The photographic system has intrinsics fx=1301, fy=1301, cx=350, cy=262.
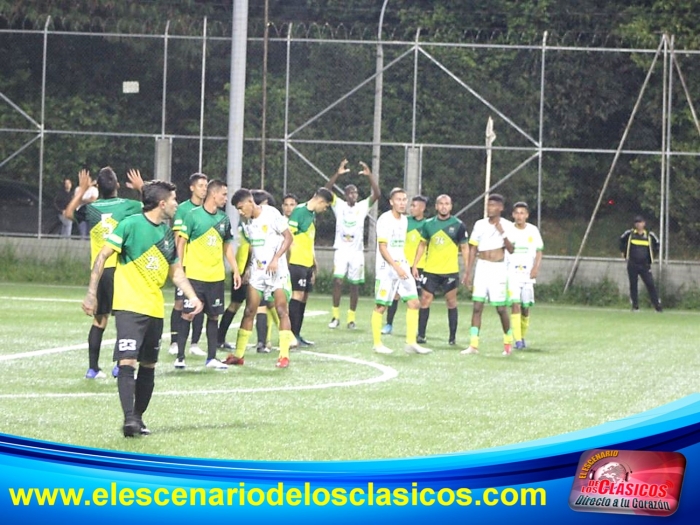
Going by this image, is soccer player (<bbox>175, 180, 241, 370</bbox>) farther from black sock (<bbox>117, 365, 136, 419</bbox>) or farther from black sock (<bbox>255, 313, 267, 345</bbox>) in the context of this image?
black sock (<bbox>117, 365, 136, 419</bbox>)

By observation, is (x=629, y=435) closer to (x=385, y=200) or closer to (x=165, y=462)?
(x=165, y=462)

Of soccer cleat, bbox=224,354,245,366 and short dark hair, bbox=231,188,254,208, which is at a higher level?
short dark hair, bbox=231,188,254,208

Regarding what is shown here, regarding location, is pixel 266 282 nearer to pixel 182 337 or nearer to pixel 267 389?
pixel 182 337

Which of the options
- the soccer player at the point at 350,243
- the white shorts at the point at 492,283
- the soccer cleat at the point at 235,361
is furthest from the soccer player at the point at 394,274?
the soccer player at the point at 350,243

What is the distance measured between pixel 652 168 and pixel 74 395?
20611 mm

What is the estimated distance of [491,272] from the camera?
48.8 ft

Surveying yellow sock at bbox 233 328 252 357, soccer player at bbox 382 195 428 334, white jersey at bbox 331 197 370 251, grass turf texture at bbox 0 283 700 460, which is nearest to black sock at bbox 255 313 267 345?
grass turf texture at bbox 0 283 700 460

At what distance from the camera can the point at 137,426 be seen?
8.09m

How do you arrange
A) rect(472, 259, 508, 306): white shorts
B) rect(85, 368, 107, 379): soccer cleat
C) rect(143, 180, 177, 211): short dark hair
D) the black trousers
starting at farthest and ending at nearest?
the black trousers, rect(472, 259, 508, 306): white shorts, rect(85, 368, 107, 379): soccer cleat, rect(143, 180, 177, 211): short dark hair

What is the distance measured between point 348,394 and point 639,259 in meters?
13.6

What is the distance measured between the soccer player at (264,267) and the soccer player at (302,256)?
143 centimetres

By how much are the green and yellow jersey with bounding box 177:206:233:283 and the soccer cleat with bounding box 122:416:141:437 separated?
14.4ft

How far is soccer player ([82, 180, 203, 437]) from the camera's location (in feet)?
26.7

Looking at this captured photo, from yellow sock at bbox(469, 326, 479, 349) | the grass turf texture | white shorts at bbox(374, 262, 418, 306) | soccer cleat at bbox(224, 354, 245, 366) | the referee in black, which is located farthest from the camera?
the referee in black
